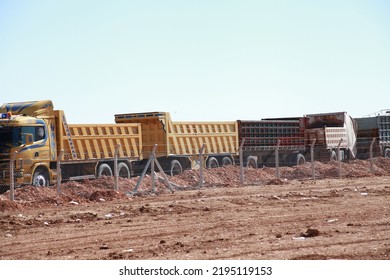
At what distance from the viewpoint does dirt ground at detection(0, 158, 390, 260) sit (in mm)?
12938

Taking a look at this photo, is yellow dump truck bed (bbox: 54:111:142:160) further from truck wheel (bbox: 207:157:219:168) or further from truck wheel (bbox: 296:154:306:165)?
truck wheel (bbox: 296:154:306:165)

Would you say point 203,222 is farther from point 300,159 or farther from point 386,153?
point 386,153

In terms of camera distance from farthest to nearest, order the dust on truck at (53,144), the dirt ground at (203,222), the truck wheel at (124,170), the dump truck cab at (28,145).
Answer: the truck wheel at (124,170) → the dust on truck at (53,144) → the dump truck cab at (28,145) → the dirt ground at (203,222)

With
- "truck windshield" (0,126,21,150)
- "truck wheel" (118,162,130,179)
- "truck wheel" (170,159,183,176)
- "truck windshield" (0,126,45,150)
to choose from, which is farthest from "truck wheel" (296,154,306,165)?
"truck windshield" (0,126,21,150)

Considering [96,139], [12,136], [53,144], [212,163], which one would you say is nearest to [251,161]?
[212,163]

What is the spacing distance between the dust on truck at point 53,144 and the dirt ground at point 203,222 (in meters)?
1.50

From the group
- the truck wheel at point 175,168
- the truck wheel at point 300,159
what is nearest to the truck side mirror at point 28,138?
the truck wheel at point 175,168

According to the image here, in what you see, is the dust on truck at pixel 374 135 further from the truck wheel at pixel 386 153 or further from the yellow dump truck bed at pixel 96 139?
the yellow dump truck bed at pixel 96 139

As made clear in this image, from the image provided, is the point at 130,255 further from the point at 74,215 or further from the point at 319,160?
the point at 319,160

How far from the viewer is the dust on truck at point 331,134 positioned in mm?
44312

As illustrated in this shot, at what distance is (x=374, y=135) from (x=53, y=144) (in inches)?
955

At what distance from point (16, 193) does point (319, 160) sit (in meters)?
22.9

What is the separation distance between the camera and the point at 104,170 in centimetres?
3225
